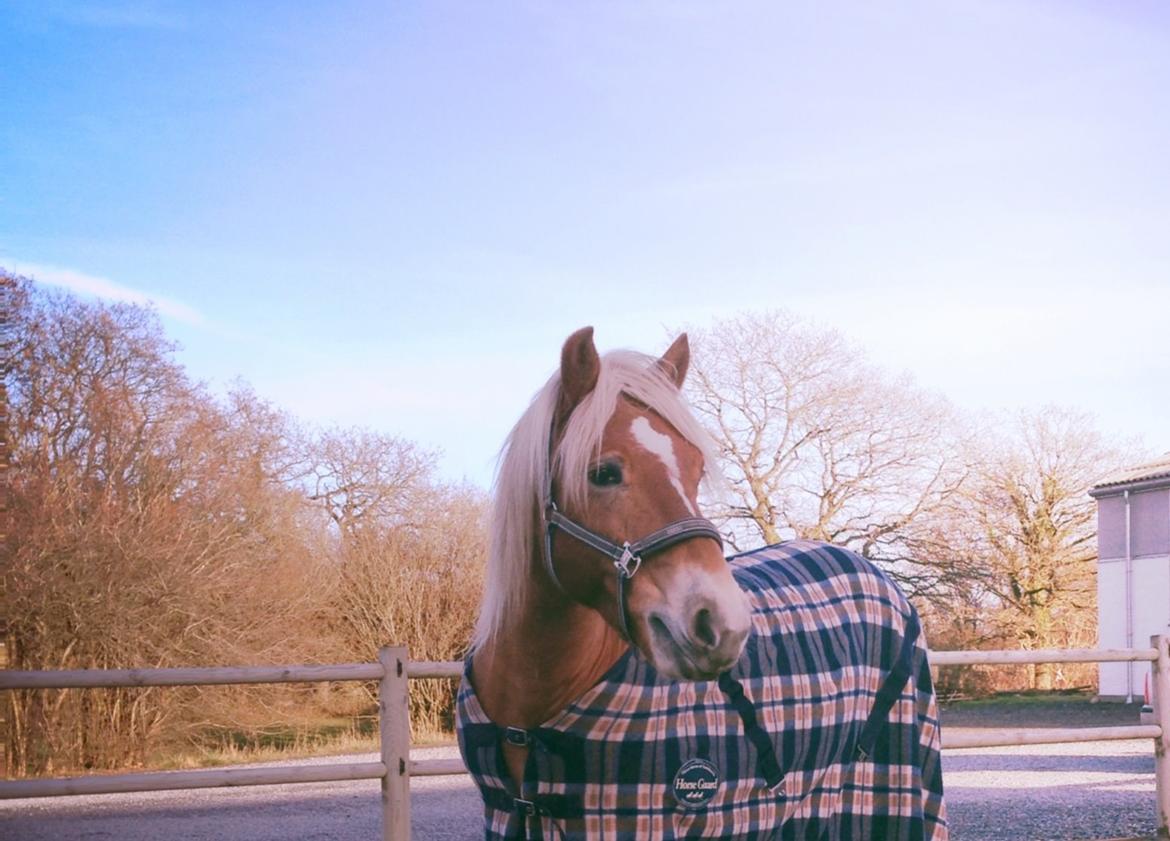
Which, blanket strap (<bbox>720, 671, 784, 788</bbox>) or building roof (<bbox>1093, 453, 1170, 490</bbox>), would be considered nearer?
blanket strap (<bbox>720, 671, 784, 788</bbox>)

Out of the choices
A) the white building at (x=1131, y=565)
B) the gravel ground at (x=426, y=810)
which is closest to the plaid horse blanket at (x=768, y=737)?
the gravel ground at (x=426, y=810)

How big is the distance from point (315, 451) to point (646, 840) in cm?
→ 1845

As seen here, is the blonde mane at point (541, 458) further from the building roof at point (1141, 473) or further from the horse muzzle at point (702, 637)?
the building roof at point (1141, 473)

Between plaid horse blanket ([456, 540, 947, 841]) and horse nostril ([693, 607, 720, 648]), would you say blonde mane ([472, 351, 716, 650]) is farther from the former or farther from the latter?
horse nostril ([693, 607, 720, 648])

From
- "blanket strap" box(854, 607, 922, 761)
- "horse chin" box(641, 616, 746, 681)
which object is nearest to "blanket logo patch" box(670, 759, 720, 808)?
"horse chin" box(641, 616, 746, 681)

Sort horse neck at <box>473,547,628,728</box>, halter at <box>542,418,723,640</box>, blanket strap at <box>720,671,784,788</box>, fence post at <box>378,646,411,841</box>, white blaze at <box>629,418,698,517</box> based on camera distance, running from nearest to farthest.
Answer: halter at <box>542,418,723,640</box> < white blaze at <box>629,418,698,517</box> < horse neck at <box>473,547,628,728</box> < blanket strap at <box>720,671,784,788</box> < fence post at <box>378,646,411,841</box>

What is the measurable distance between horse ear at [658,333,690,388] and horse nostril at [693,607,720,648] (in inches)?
29.2

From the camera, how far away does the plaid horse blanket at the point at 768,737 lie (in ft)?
7.88

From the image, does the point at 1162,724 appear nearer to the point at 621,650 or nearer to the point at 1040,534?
the point at 621,650

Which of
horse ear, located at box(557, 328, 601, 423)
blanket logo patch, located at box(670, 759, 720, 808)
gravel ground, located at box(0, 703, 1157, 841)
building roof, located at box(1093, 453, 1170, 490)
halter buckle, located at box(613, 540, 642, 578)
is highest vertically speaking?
building roof, located at box(1093, 453, 1170, 490)

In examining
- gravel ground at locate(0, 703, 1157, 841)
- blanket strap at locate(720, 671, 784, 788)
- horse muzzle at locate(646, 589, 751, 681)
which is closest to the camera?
horse muzzle at locate(646, 589, 751, 681)

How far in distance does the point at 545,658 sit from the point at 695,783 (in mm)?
442

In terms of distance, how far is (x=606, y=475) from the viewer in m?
2.34

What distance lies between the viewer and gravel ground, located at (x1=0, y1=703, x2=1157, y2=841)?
7.38m
